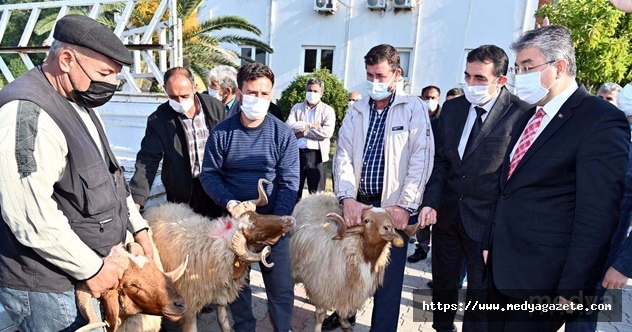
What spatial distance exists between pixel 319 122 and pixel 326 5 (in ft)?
34.1

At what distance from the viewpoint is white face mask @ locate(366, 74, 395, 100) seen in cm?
315

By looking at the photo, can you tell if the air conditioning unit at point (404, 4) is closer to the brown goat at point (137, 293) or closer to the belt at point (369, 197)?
the belt at point (369, 197)

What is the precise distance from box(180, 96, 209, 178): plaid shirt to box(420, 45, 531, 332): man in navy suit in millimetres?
1913

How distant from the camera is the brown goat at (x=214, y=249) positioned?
2896 mm

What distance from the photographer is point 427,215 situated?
3.20 m

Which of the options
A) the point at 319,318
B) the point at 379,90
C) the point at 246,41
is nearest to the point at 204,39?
the point at 246,41

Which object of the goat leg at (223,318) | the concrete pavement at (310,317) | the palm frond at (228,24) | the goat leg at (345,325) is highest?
the palm frond at (228,24)

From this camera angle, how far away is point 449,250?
11.3 ft

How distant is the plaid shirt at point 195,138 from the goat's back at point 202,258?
0.50 meters

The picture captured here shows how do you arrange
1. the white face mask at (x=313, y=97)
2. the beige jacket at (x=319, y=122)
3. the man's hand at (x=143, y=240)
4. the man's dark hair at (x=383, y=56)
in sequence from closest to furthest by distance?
the man's hand at (x=143, y=240) → the man's dark hair at (x=383, y=56) → the beige jacket at (x=319, y=122) → the white face mask at (x=313, y=97)

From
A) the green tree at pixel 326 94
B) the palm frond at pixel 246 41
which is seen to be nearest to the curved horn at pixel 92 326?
the green tree at pixel 326 94

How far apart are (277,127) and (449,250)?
5.89 feet

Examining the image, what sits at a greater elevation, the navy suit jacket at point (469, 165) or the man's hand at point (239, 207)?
the navy suit jacket at point (469, 165)

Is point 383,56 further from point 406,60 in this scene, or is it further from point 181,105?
point 406,60
